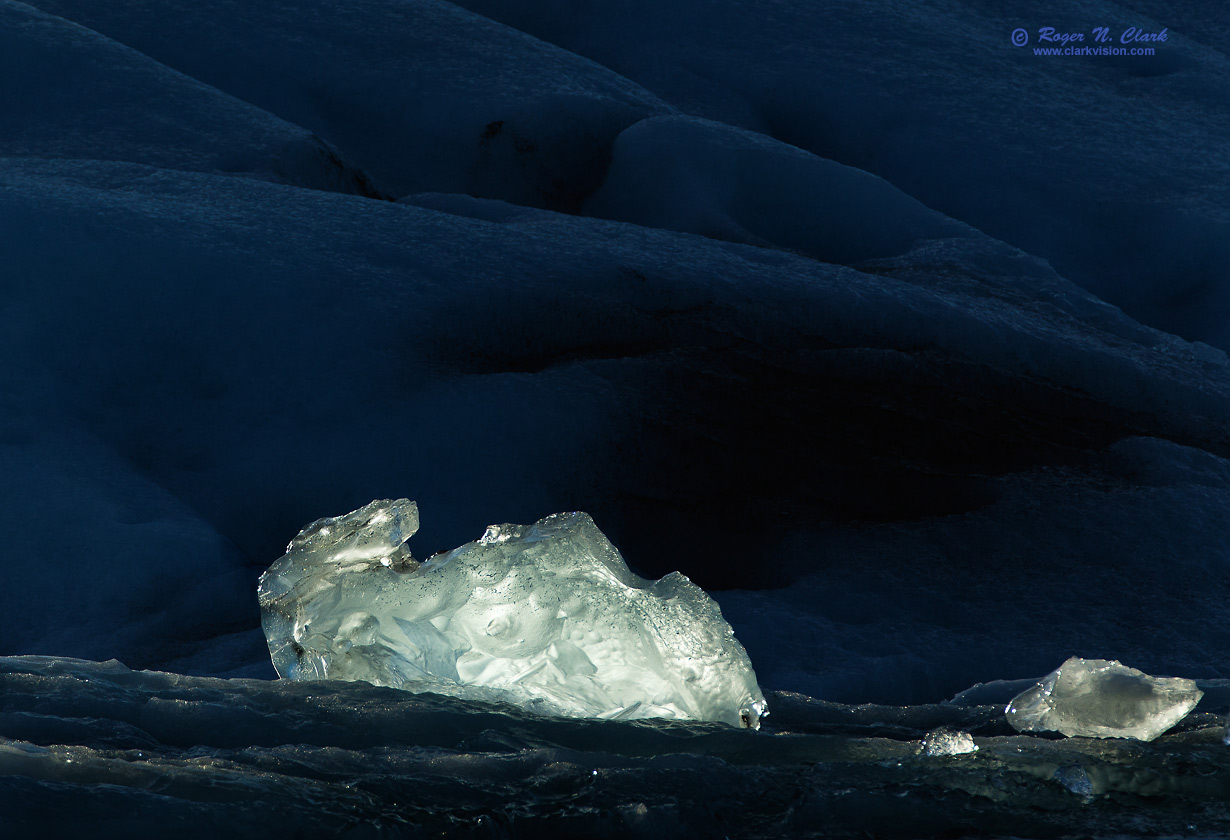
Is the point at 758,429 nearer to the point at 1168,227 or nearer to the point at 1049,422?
the point at 1049,422

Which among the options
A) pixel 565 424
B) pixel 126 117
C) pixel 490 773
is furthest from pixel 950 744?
pixel 126 117

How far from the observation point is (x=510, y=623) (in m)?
2.21

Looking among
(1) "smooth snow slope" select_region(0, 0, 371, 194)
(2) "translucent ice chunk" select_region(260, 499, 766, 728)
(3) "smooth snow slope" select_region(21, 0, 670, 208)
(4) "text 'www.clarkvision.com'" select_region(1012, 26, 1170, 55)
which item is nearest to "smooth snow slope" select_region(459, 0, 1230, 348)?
(4) "text 'www.clarkvision.com'" select_region(1012, 26, 1170, 55)

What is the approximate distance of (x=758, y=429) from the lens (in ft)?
12.9

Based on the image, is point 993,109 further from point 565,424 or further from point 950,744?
point 950,744

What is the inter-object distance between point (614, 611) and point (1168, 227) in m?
4.64

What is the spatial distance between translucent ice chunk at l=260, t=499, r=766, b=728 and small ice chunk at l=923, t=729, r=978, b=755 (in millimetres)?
360

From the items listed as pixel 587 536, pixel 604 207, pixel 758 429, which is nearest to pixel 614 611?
pixel 587 536

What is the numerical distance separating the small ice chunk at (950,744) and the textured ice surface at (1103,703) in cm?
29

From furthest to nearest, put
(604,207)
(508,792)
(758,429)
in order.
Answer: (604,207) → (758,429) → (508,792)

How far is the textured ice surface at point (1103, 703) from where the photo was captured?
2059mm

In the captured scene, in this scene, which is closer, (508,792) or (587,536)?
(508,792)

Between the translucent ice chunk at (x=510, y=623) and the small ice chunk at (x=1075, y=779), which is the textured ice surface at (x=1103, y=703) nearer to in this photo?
the small ice chunk at (x=1075, y=779)

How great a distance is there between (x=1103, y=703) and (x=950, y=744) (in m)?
0.39
